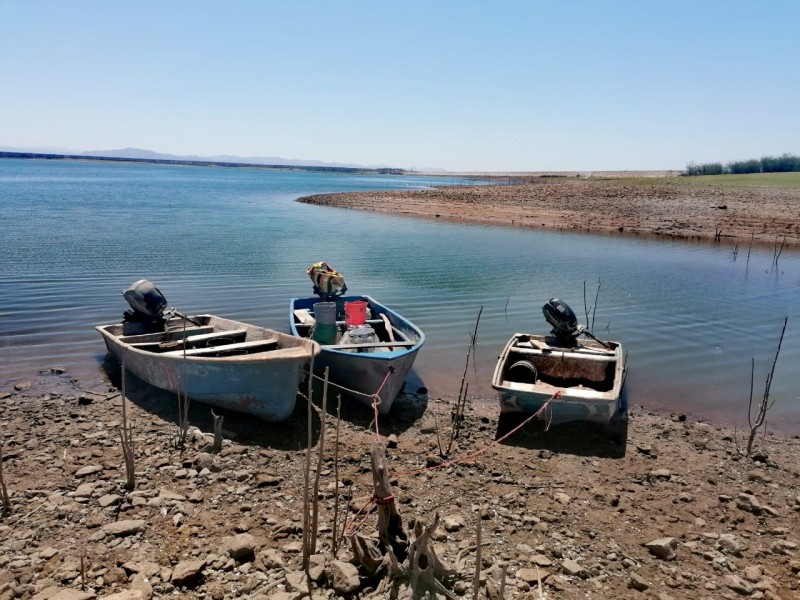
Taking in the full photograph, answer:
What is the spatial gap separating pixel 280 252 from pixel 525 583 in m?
21.7

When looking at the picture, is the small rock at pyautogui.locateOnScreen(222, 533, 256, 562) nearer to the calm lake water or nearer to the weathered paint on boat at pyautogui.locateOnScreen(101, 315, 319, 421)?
the weathered paint on boat at pyautogui.locateOnScreen(101, 315, 319, 421)

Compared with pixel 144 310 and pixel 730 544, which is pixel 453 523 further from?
pixel 144 310

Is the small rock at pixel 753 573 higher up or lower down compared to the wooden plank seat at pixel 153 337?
lower down

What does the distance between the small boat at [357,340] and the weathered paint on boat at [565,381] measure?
1628mm

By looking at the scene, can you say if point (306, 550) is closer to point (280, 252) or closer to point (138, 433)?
point (138, 433)

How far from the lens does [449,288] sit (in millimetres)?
18969

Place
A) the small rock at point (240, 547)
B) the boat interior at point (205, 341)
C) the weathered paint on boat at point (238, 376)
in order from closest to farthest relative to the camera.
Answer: the small rock at point (240, 547) < the weathered paint on boat at point (238, 376) < the boat interior at point (205, 341)

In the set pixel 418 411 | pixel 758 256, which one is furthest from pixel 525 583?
pixel 758 256

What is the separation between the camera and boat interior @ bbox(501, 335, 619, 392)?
10.0m

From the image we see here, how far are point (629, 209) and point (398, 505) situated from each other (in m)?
37.2

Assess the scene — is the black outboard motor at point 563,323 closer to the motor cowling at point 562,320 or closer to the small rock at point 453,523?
the motor cowling at point 562,320

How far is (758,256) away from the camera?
1001 inches

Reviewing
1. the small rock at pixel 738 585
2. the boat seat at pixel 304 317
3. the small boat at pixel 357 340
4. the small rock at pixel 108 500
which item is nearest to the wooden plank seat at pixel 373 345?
the small boat at pixel 357 340

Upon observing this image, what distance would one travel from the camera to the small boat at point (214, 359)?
870cm
